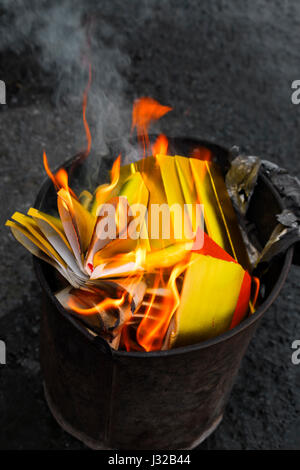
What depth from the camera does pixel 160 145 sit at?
1.73m

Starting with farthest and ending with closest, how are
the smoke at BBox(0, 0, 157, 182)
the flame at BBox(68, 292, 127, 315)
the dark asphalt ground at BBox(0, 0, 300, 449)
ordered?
1. the smoke at BBox(0, 0, 157, 182)
2. the dark asphalt ground at BBox(0, 0, 300, 449)
3. the flame at BBox(68, 292, 127, 315)

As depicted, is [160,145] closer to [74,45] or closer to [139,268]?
[139,268]

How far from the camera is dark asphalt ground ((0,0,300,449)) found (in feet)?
6.53

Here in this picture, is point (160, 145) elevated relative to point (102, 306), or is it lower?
elevated

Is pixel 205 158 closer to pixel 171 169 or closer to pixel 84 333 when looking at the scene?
pixel 171 169

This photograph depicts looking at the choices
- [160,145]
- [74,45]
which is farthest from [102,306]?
[74,45]

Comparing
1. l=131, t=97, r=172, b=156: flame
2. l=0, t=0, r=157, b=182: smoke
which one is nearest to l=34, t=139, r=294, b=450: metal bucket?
l=131, t=97, r=172, b=156: flame

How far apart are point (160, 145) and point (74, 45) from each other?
6.17 ft

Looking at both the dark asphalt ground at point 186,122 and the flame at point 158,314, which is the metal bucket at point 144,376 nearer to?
the flame at point 158,314

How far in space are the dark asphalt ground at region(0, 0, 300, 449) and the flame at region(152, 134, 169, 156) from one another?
255mm

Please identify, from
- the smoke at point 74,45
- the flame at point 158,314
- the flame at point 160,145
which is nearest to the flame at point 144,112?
the flame at point 160,145

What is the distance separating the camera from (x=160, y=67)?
133 inches

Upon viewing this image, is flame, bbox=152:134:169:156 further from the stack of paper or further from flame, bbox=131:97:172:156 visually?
the stack of paper

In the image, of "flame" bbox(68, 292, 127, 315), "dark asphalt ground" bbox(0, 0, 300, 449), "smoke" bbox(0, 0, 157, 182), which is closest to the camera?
"flame" bbox(68, 292, 127, 315)
